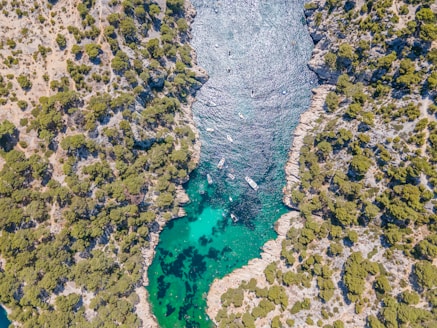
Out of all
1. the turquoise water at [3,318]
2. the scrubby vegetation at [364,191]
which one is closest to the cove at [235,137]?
the scrubby vegetation at [364,191]

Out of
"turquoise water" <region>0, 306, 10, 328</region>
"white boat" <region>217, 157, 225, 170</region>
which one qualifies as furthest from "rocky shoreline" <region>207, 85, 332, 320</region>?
"turquoise water" <region>0, 306, 10, 328</region>

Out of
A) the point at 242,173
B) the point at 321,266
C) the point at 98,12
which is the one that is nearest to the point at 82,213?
the point at 242,173

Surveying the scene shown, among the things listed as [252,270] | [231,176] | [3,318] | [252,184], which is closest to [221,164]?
[231,176]

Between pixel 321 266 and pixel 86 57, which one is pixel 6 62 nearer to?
pixel 86 57

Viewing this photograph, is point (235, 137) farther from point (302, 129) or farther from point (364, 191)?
point (364, 191)

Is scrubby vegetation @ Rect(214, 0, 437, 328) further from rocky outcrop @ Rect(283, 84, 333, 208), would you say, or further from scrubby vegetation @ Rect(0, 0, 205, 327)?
scrubby vegetation @ Rect(0, 0, 205, 327)

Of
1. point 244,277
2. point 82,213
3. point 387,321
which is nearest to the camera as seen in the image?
point 387,321
